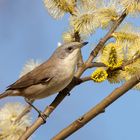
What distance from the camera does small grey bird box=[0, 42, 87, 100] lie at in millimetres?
1294

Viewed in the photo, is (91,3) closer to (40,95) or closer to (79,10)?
(79,10)

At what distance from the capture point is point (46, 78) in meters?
1.43

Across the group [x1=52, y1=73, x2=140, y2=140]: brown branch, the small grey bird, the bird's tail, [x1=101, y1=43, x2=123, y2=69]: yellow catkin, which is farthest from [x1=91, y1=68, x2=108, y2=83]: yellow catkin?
Result: the bird's tail

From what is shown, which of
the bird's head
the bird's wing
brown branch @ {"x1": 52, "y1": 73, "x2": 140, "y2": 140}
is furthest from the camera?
the bird's wing

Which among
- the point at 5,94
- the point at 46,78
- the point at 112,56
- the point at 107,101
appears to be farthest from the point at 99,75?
the point at 46,78

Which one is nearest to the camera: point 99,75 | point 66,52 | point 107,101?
point 107,101

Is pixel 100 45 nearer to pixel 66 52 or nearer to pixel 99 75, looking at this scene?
pixel 99 75

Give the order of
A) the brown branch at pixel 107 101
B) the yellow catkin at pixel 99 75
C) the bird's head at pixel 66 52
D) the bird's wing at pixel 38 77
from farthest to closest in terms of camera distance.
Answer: the bird's wing at pixel 38 77 < the bird's head at pixel 66 52 < the yellow catkin at pixel 99 75 < the brown branch at pixel 107 101

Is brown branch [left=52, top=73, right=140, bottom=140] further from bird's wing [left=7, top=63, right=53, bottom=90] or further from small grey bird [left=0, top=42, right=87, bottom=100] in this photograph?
bird's wing [left=7, top=63, right=53, bottom=90]

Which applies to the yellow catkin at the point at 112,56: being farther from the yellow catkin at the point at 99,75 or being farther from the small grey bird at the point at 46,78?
the small grey bird at the point at 46,78

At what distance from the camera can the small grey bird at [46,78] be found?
50.9 inches

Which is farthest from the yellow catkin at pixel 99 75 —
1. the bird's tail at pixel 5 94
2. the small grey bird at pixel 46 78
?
the bird's tail at pixel 5 94

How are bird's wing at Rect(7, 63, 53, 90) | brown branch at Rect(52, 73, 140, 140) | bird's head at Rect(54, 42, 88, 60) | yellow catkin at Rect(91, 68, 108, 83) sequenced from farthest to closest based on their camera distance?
1. bird's wing at Rect(7, 63, 53, 90)
2. bird's head at Rect(54, 42, 88, 60)
3. yellow catkin at Rect(91, 68, 108, 83)
4. brown branch at Rect(52, 73, 140, 140)

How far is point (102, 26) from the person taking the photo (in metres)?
0.96
